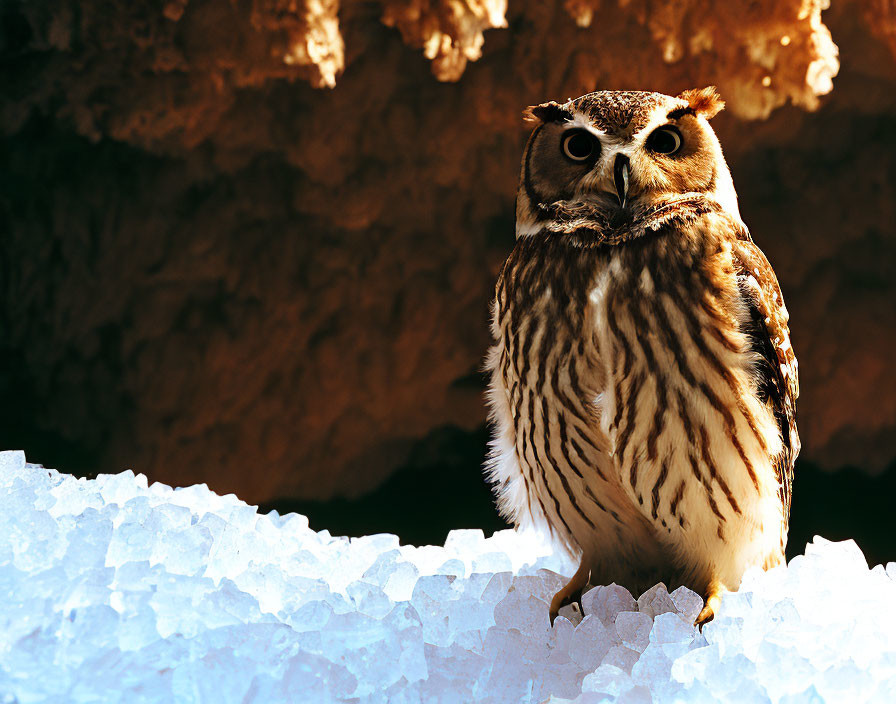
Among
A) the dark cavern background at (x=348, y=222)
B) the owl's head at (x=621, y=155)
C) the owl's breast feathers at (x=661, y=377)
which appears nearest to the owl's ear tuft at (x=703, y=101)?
the owl's head at (x=621, y=155)

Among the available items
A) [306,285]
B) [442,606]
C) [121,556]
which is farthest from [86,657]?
[306,285]

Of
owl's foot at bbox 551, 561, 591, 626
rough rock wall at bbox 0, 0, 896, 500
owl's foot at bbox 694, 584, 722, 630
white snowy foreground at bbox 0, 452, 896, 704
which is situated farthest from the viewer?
rough rock wall at bbox 0, 0, 896, 500

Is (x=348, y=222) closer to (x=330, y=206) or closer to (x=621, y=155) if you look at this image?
(x=330, y=206)

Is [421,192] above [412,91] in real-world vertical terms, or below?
below

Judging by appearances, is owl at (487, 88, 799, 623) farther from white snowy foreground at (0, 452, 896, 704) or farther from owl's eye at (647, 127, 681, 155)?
white snowy foreground at (0, 452, 896, 704)

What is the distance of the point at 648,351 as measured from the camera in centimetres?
102

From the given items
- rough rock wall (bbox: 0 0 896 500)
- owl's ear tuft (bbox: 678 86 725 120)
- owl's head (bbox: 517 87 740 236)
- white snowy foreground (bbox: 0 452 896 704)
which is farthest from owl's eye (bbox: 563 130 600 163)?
rough rock wall (bbox: 0 0 896 500)

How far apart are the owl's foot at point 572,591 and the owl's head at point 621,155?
0.55 meters

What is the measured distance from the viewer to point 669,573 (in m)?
1.17

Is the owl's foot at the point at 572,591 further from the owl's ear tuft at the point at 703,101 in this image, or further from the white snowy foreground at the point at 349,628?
the owl's ear tuft at the point at 703,101

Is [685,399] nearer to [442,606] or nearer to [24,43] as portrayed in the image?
[442,606]

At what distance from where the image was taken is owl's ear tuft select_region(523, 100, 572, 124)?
1164 millimetres

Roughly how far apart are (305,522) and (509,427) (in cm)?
40

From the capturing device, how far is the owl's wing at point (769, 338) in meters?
1.06
